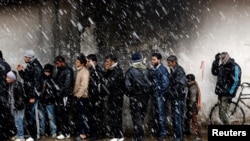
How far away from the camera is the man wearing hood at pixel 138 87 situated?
39.8 feet

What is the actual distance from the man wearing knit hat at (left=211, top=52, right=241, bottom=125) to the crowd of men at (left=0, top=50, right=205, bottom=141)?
50.8 inches

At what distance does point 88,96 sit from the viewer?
12.9 metres

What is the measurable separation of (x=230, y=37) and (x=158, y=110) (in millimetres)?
3091

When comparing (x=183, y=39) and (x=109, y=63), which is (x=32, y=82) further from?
(x=183, y=39)

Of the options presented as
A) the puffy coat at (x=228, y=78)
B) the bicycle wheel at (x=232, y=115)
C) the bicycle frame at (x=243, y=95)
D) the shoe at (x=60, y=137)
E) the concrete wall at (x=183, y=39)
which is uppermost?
the concrete wall at (x=183, y=39)

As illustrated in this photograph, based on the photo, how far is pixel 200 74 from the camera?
566 inches

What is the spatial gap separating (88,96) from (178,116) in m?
2.21

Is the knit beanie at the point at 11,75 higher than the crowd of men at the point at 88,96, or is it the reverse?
the knit beanie at the point at 11,75

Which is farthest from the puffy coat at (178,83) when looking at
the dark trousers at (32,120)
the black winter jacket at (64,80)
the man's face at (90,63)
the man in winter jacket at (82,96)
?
the dark trousers at (32,120)

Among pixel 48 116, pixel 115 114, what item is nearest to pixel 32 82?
pixel 48 116

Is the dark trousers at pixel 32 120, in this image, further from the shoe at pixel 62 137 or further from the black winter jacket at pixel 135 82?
the black winter jacket at pixel 135 82

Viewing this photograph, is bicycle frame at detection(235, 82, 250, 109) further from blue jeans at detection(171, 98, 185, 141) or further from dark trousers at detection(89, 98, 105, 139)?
dark trousers at detection(89, 98, 105, 139)

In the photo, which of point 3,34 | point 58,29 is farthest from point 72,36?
point 3,34

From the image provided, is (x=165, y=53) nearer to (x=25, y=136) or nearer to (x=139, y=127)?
(x=139, y=127)
